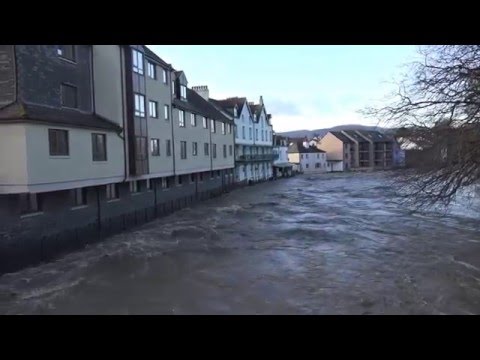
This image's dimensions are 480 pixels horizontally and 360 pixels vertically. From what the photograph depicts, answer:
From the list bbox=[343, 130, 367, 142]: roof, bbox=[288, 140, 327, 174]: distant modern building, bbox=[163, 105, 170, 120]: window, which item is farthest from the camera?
bbox=[343, 130, 367, 142]: roof

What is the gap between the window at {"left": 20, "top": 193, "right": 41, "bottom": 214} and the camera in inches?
559

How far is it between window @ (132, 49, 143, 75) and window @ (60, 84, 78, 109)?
4.68m

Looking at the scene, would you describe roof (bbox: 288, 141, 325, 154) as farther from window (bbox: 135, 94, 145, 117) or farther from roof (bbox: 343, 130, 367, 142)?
window (bbox: 135, 94, 145, 117)

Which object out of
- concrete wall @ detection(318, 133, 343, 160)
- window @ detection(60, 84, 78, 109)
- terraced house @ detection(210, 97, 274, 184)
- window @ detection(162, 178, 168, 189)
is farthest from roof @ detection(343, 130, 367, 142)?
window @ detection(60, 84, 78, 109)

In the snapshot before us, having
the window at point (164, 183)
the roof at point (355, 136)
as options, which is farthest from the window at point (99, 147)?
the roof at point (355, 136)

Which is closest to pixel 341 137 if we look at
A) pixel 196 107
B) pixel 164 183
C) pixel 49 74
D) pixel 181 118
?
pixel 196 107

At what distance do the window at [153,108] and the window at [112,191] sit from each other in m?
4.72

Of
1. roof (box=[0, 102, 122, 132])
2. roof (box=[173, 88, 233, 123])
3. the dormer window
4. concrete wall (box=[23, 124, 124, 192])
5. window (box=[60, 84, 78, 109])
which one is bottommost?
concrete wall (box=[23, 124, 124, 192])

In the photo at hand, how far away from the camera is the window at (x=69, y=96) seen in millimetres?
16188

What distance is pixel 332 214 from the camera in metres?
25.9

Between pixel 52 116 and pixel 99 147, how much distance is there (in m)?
3.40

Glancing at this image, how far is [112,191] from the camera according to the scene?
2009 cm
